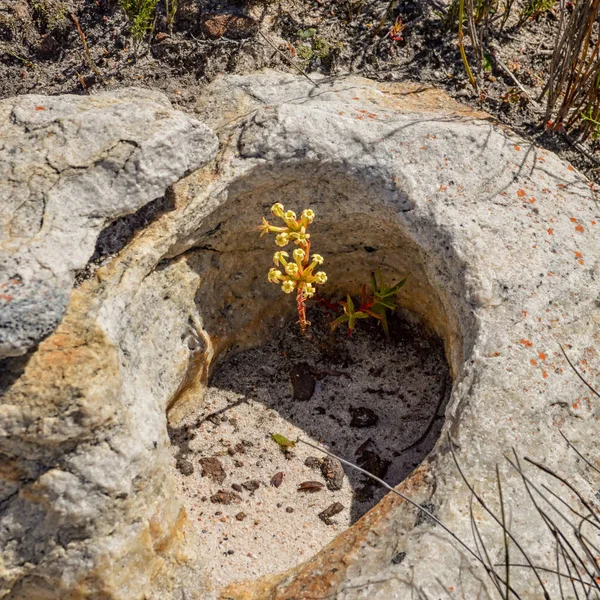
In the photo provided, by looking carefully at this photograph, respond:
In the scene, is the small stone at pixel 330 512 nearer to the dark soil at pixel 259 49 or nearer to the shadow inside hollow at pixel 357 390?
the shadow inside hollow at pixel 357 390

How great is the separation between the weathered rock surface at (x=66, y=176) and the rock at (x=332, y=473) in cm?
170

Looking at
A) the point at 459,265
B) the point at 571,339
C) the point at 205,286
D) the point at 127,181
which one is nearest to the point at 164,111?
the point at 127,181

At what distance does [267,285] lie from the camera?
164 inches

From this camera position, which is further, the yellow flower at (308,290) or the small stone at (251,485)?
the small stone at (251,485)

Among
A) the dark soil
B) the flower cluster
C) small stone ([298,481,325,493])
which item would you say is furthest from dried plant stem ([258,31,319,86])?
small stone ([298,481,325,493])

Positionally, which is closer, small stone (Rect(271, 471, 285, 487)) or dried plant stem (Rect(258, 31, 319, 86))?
small stone (Rect(271, 471, 285, 487))

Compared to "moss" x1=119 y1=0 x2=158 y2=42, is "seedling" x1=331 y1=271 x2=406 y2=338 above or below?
below

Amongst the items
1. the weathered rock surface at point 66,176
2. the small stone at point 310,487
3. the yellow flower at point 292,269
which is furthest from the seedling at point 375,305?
the weathered rock surface at point 66,176

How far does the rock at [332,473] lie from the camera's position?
146 inches

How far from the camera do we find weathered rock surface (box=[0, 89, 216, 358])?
105 inches

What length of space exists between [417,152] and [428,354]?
50.2 inches

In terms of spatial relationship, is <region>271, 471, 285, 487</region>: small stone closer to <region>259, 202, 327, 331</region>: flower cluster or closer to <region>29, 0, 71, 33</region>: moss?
<region>259, 202, 327, 331</region>: flower cluster

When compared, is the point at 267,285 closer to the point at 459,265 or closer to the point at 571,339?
the point at 459,265

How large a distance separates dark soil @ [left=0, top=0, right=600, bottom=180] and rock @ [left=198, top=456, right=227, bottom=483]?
193 cm
